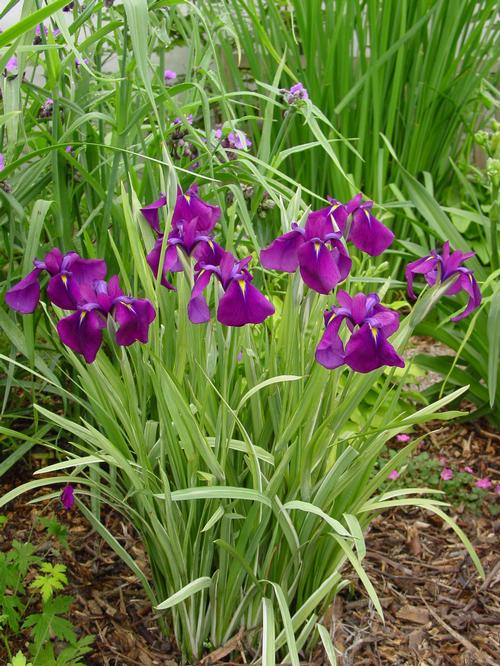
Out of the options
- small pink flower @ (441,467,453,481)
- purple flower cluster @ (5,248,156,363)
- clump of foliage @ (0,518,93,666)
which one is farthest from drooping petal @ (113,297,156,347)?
Answer: small pink flower @ (441,467,453,481)

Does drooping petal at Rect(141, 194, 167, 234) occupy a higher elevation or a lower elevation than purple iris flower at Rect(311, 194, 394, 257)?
higher

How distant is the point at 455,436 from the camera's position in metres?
2.40

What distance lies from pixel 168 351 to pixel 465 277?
54 centimetres

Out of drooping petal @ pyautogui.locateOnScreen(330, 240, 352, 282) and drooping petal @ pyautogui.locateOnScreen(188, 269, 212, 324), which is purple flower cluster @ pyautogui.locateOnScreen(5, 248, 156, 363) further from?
drooping petal @ pyautogui.locateOnScreen(330, 240, 352, 282)

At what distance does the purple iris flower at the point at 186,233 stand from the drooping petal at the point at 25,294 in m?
0.18

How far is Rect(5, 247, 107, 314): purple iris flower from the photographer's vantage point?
1137 millimetres

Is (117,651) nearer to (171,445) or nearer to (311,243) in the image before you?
(171,445)

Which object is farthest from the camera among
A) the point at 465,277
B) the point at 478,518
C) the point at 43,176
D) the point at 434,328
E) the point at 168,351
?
the point at 434,328

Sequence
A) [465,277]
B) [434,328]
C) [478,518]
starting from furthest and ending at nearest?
[434,328] < [478,518] < [465,277]

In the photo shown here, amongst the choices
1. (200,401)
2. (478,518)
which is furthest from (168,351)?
(478,518)

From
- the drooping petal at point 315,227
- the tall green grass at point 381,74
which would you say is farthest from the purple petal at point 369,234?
the tall green grass at point 381,74

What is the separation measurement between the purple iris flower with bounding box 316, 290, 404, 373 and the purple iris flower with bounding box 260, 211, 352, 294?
5 centimetres

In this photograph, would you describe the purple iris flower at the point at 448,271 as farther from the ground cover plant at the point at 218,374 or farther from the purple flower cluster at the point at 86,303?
the purple flower cluster at the point at 86,303

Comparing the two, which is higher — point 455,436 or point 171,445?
point 171,445
